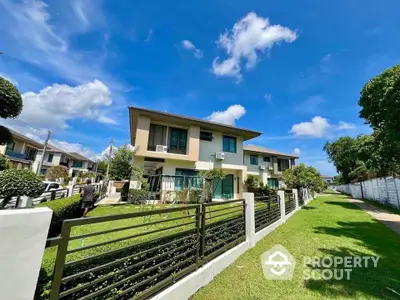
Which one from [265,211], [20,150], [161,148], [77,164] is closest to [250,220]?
[265,211]

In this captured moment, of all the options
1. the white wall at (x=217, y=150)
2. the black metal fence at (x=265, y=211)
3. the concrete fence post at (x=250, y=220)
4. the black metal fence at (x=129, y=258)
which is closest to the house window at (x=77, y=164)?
the white wall at (x=217, y=150)

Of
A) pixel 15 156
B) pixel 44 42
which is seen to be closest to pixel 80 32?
pixel 44 42

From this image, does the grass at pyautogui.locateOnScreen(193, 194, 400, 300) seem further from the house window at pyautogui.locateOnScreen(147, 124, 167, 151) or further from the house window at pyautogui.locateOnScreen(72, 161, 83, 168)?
the house window at pyautogui.locateOnScreen(72, 161, 83, 168)

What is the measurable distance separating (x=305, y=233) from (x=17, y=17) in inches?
520

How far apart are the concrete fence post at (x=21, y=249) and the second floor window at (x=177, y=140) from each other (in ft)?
46.7

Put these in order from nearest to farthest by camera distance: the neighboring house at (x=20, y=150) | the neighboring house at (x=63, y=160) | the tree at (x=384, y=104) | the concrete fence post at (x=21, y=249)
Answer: the concrete fence post at (x=21, y=249) < the tree at (x=384, y=104) < the neighboring house at (x=20, y=150) < the neighboring house at (x=63, y=160)

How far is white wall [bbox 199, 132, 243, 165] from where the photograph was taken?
17.2m

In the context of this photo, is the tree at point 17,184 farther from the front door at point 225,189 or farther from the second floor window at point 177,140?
the front door at point 225,189

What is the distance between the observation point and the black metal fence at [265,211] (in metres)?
6.46

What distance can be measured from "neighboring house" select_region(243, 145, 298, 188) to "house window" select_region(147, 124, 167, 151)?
12409mm

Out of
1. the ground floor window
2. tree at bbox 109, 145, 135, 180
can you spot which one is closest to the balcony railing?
tree at bbox 109, 145, 135, 180

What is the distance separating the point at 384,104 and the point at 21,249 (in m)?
11.9

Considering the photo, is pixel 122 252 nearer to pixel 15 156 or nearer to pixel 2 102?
pixel 2 102

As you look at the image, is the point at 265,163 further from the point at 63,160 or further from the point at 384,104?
the point at 63,160
